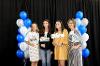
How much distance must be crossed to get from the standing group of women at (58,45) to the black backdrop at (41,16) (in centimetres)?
111

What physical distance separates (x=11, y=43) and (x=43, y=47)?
4.34 feet

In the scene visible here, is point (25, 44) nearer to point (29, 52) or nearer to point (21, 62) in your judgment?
point (29, 52)

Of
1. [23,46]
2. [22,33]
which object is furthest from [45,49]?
[22,33]

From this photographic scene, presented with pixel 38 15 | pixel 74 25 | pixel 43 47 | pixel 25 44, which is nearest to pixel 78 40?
pixel 74 25

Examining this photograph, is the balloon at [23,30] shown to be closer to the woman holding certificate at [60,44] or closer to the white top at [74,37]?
the woman holding certificate at [60,44]

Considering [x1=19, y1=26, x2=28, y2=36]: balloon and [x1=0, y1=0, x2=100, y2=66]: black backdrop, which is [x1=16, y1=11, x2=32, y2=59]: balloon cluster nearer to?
[x1=19, y1=26, x2=28, y2=36]: balloon

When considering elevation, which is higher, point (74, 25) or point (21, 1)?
point (21, 1)

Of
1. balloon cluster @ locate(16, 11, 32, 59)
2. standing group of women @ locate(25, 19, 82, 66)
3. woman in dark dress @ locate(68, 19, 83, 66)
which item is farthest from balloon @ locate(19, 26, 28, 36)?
woman in dark dress @ locate(68, 19, 83, 66)

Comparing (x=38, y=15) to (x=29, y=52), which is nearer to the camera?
(x=29, y=52)

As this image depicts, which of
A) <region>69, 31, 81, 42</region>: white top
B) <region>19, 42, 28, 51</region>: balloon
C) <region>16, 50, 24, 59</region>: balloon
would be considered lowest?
<region>16, 50, 24, 59</region>: balloon

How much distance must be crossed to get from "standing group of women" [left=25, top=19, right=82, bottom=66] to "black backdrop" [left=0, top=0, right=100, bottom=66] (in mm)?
1113

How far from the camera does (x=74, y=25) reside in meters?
6.48

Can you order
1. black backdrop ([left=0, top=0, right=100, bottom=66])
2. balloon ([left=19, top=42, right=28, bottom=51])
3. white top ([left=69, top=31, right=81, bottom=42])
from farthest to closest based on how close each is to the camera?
black backdrop ([left=0, top=0, right=100, bottom=66])
balloon ([left=19, top=42, right=28, bottom=51])
white top ([left=69, top=31, right=81, bottom=42])

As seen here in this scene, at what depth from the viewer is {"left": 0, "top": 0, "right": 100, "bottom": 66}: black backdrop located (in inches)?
293
